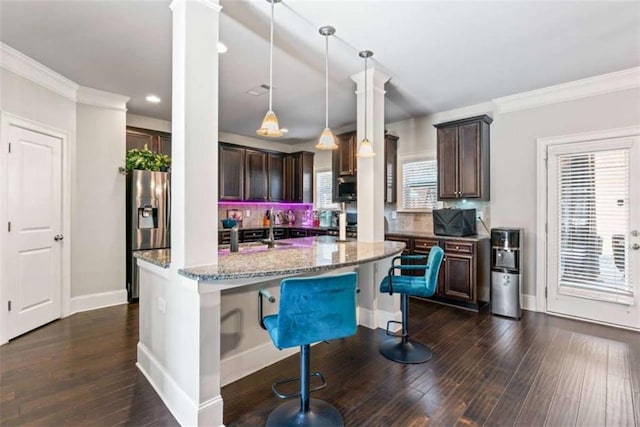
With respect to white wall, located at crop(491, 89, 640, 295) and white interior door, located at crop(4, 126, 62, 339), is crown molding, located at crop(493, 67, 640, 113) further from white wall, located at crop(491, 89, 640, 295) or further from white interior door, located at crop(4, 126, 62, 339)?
white interior door, located at crop(4, 126, 62, 339)

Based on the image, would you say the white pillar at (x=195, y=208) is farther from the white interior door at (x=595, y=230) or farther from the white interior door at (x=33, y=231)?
the white interior door at (x=595, y=230)

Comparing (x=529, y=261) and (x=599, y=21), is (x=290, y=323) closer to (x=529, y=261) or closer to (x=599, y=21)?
(x=599, y=21)

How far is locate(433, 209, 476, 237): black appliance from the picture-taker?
4.35m

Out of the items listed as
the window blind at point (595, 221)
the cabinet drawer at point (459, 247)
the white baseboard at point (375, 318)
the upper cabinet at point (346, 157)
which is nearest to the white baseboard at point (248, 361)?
the white baseboard at point (375, 318)

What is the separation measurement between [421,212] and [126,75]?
14.6 ft

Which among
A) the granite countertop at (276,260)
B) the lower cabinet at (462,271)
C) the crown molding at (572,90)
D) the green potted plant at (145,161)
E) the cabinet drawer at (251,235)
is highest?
the crown molding at (572,90)

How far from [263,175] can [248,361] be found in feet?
14.7

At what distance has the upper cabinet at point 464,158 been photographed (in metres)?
4.37

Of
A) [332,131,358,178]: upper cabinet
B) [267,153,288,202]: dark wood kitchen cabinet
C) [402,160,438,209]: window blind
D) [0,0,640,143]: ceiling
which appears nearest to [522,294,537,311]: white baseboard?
[402,160,438,209]: window blind

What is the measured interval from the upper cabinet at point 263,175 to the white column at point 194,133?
154 inches

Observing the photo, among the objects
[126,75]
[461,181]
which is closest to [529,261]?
[461,181]

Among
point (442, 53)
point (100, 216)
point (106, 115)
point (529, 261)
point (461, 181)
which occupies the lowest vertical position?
point (529, 261)

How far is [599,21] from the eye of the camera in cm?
262

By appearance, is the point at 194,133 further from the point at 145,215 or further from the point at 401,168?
the point at 401,168
